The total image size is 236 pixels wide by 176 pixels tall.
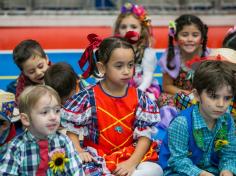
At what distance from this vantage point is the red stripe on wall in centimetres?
649

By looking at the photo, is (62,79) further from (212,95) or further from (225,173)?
(225,173)

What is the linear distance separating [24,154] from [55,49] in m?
3.82

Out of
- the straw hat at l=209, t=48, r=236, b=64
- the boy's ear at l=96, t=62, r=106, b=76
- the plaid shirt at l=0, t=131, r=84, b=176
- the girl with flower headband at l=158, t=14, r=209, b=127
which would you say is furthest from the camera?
the girl with flower headband at l=158, t=14, r=209, b=127

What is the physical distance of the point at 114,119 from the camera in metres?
2.99

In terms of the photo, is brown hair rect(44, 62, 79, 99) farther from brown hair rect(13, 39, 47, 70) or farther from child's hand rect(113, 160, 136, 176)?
child's hand rect(113, 160, 136, 176)

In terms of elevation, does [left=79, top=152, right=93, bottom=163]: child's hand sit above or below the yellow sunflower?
below

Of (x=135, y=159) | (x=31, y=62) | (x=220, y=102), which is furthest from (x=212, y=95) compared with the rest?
(x=31, y=62)

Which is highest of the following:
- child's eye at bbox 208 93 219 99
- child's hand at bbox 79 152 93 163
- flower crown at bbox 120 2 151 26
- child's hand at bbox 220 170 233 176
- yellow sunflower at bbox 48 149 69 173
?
flower crown at bbox 120 2 151 26

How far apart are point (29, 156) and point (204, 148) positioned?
0.98m

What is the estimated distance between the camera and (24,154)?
2.62 m

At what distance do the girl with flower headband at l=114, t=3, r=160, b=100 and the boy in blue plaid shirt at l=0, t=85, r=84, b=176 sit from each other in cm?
182

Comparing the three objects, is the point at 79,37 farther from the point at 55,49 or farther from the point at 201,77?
the point at 201,77

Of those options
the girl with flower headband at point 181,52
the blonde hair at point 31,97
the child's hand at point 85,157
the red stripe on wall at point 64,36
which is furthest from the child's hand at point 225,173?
the red stripe on wall at point 64,36

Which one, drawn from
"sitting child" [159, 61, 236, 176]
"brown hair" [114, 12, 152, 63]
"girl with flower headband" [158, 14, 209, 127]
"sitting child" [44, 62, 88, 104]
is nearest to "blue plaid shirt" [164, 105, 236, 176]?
"sitting child" [159, 61, 236, 176]
